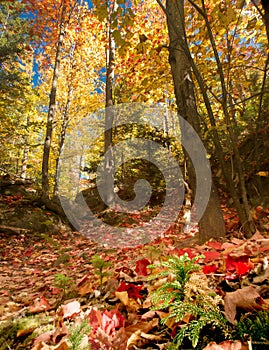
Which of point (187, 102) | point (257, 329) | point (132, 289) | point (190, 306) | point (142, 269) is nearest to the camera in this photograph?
point (257, 329)

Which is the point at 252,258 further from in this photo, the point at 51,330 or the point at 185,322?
the point at 51,330

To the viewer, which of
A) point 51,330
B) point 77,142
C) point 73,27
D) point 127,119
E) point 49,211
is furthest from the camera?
point 77,142

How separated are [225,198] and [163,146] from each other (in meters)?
4.74

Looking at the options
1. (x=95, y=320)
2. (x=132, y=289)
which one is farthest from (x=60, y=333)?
(x=132, y=289)

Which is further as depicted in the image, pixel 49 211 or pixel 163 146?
pixel 163 146

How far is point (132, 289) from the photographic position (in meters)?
1.38

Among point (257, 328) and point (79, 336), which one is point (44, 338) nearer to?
point (79, 336)

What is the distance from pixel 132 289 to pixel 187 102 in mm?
2309

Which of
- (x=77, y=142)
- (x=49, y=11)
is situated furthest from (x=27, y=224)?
(x=77, y=142)

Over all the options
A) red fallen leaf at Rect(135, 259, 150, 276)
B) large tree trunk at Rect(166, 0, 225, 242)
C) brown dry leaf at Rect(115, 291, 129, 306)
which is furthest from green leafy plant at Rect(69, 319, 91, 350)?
large tree trunk at Rect(166, 0, 225, 242)

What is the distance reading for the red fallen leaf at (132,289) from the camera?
4.26ft

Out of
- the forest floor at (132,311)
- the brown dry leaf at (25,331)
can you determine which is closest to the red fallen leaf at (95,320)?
the forest floor at (132,311)

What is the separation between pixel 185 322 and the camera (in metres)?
0.90

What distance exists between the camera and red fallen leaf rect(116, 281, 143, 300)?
130 centimetres
